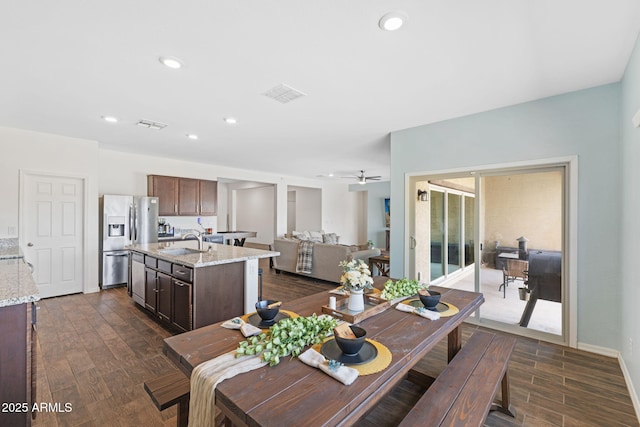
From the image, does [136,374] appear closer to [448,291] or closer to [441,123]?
[448,291]

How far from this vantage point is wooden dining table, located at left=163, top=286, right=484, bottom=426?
92 centimetres

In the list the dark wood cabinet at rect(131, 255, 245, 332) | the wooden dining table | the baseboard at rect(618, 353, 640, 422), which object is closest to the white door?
the dark wood cabinet at rect(131, 255, 245, 332)

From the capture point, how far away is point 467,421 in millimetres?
1323

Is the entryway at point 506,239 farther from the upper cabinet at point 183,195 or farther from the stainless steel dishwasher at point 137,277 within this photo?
the upper cabinet at point 183,195

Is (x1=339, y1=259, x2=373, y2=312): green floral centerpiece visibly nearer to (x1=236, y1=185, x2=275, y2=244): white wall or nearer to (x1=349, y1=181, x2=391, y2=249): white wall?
(x1=236, y1=185, x2=275, y2=244): white wall

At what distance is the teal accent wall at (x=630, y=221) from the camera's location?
2072 millimetres

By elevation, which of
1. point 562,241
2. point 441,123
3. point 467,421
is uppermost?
point 441,123

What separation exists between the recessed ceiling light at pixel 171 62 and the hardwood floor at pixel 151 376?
2567 mm

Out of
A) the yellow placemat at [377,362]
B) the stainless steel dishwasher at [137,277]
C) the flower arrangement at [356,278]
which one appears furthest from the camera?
the stainless steel dishwasher at [137,277]

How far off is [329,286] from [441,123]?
338 centimetres

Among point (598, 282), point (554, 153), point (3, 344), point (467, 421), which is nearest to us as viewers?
point (467, 421)

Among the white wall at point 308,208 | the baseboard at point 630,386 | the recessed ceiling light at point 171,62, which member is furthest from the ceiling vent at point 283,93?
the white wall at point 308,208

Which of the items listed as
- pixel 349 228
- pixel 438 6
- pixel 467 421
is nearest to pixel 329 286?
pixel 467 421

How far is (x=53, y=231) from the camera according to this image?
442 cm
